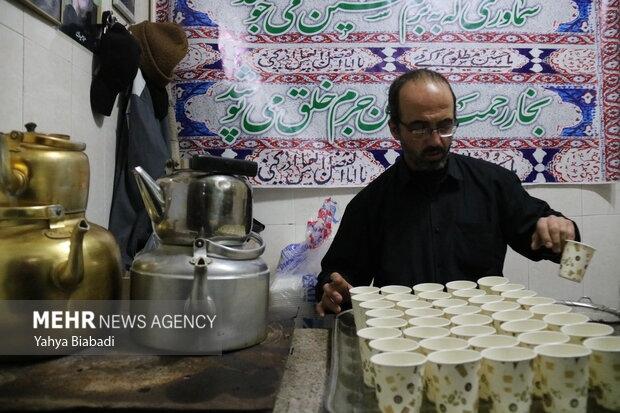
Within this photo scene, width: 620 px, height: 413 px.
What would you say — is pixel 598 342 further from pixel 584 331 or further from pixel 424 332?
pixel 424 332

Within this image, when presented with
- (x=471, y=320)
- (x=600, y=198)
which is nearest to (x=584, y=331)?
(x=471, y=320)

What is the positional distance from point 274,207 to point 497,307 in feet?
5.08

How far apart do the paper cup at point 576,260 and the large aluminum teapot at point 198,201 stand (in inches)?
29.2

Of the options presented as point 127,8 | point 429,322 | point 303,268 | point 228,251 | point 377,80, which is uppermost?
point 127,8

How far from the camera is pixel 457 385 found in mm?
616

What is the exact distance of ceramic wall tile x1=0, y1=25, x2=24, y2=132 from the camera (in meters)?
1.14

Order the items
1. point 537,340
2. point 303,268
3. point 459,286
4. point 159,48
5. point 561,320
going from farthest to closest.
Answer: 1. point 303,268
2. point 159,48
3. point 459,286
4. point 561,320
5. point 537,340

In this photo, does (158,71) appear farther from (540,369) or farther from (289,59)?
(540,369)

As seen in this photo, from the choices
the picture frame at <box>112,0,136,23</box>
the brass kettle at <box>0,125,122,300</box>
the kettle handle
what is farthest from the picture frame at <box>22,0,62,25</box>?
the kettle handle

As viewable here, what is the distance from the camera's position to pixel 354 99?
232 centimetres

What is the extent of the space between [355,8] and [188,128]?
3.17 ft

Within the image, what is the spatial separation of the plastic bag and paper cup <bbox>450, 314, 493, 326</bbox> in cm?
109

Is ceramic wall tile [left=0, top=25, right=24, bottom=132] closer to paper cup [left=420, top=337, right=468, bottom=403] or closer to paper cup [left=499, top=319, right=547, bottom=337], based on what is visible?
paper cup [left=420, top=337, right=468, bottom=403]

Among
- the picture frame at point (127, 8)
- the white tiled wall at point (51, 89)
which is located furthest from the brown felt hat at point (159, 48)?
the white tiled wall at point (51, 89)
